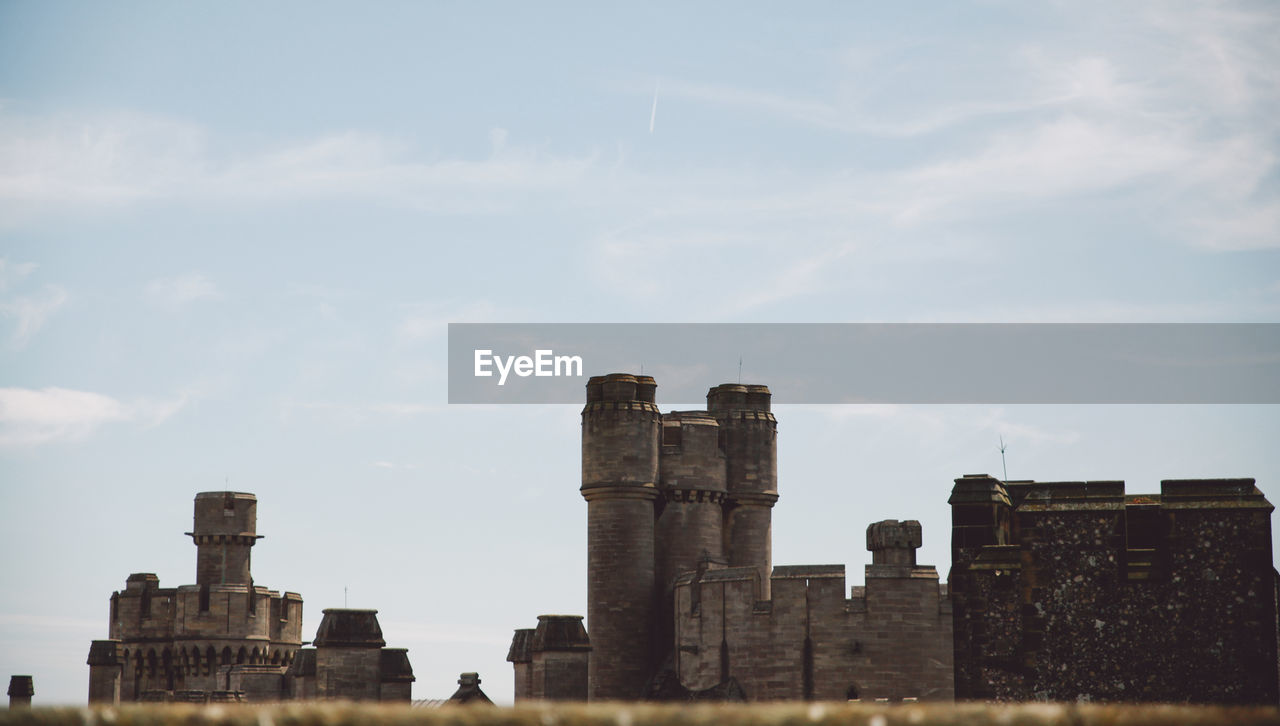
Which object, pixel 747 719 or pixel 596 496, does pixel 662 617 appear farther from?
pixel 747 719

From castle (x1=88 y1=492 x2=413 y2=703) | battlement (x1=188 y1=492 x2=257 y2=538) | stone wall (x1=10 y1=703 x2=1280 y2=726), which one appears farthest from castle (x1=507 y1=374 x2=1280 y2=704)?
battlement (x1=188 y1=492 x2=257 y2=538)

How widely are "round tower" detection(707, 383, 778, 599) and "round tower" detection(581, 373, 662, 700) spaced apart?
3674 mm

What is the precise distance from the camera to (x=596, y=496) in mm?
51656

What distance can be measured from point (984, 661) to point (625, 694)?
2880cm

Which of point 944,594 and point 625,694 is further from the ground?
point 944,594

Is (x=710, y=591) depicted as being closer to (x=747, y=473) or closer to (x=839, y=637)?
(x=839, y=637)

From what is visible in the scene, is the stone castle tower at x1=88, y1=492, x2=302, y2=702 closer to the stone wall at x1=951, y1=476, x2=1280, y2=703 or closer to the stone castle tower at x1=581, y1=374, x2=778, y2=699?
the stone castle tower at x1=581, y1=374, x2=778, y2=699

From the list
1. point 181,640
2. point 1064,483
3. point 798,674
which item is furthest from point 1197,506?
point 181,640

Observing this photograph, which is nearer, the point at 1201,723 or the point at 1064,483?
the point at 1201,723

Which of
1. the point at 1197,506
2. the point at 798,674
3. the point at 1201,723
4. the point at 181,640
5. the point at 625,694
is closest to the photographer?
the point at 1201,723

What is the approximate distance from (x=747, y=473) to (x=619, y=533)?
575 cm

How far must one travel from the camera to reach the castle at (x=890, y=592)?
70.8 feet

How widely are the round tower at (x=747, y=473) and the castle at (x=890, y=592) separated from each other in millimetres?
67

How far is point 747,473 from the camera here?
179 feet
